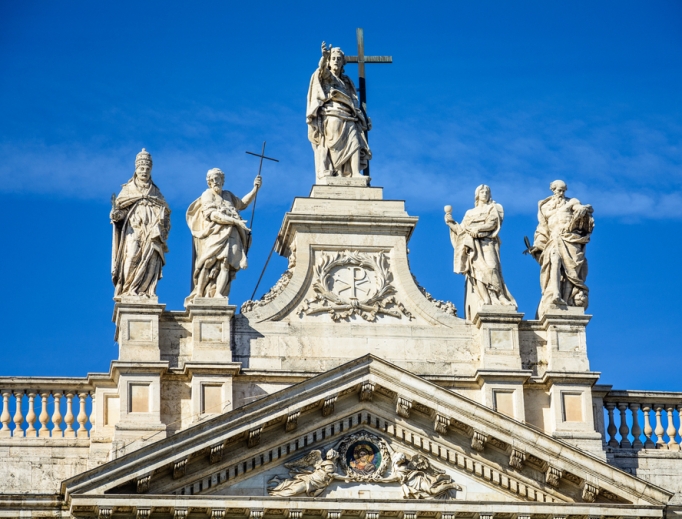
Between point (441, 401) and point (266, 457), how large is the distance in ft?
8.76

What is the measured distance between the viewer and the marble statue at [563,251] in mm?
37219

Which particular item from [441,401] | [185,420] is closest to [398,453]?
[441,401]

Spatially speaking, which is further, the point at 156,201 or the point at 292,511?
the point at 156,201

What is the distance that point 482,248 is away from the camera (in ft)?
122

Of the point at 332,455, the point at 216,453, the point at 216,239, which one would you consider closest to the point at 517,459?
the point at 332,455

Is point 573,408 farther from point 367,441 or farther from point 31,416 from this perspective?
point 31,416

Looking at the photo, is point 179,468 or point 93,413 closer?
point 179,468

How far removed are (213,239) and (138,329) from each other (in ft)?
6.26

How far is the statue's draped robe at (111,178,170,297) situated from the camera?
36.4 metres

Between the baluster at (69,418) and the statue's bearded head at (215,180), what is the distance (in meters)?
3.96

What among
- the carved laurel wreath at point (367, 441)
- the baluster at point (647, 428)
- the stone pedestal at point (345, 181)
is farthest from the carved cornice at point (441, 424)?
the stone pedestal at point (345, 181)

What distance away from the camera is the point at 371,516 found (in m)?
34.4

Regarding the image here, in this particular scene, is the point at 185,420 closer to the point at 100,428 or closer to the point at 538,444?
the point at 100,428

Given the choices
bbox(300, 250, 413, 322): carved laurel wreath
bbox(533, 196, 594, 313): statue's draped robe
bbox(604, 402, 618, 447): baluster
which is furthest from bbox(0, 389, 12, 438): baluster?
bbox(604, 402, 618, 447): baluster
